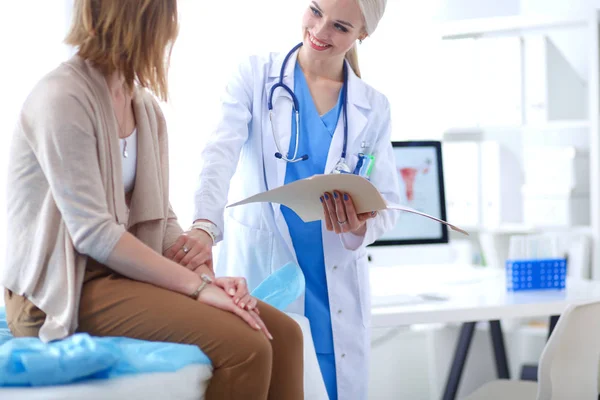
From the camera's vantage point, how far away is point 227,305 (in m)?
1.15

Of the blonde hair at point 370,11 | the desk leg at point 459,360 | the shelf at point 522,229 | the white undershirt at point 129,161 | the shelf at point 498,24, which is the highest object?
the shelf at point 498,24

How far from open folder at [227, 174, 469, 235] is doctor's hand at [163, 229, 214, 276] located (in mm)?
101

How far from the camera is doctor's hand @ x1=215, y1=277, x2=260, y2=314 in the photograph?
1183 mm

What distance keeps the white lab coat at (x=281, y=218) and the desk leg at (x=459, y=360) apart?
97cm

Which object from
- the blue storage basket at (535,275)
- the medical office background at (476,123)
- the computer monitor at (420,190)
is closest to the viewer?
the blue storage basket at (535,275)

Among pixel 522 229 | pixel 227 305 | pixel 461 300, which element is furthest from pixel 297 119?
pixel 522 229

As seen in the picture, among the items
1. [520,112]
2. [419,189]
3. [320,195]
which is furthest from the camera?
[520,112]

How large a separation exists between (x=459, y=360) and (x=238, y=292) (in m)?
1.63

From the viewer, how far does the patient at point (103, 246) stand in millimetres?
1089

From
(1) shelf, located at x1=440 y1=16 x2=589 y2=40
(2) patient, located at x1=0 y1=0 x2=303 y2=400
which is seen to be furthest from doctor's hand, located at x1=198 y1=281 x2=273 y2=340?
(1) shelf, located at x1=440 y1=16 x2=589 y2=40

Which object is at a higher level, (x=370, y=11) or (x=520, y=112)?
(x=370, y=11)

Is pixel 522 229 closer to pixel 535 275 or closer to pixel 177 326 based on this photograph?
pixel 535 275

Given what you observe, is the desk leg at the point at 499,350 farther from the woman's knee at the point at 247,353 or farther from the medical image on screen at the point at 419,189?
the woman's knee at the point at 247,353

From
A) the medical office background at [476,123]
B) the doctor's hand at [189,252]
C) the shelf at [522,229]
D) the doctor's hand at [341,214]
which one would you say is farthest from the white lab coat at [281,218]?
the shelf at [522,229]
